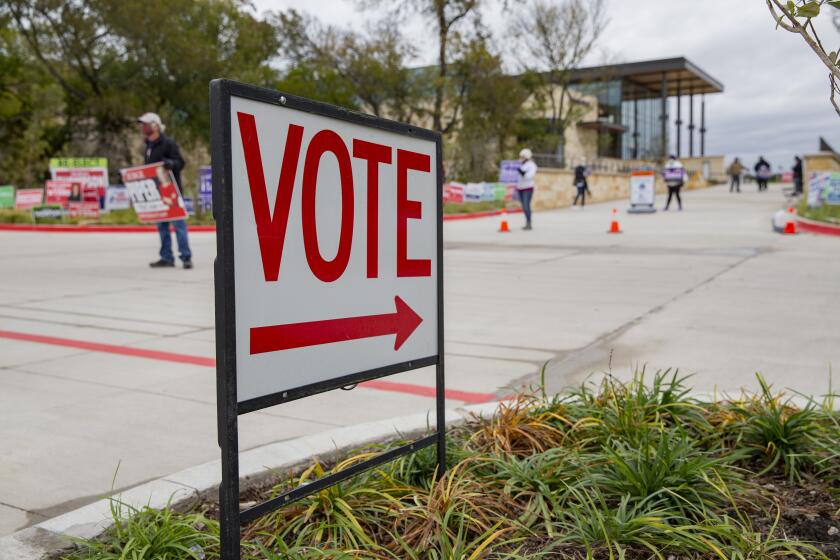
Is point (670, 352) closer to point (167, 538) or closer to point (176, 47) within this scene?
point (167, 538)

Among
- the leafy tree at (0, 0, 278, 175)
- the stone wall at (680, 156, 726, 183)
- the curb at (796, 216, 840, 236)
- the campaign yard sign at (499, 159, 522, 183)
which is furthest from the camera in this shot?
the stone wall at (680, 156, 726, 183)

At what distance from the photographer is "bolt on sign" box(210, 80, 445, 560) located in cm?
209

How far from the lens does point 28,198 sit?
95.4ft

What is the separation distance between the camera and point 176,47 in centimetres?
4100

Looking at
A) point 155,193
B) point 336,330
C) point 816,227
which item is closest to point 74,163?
point 155,193

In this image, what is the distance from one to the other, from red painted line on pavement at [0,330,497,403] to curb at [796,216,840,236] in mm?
13998

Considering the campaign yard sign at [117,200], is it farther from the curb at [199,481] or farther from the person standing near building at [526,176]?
the curb at [199,481]

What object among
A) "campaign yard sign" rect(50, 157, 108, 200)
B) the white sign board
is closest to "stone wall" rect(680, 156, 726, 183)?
the white sign board

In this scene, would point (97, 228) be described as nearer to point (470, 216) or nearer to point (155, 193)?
point (470, 216)

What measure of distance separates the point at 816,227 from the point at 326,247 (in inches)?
683

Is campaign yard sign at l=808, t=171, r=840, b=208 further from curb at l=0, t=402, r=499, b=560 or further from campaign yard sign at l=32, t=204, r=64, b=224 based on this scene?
campaign yard sign at l=32, t=204, r=64, b=224

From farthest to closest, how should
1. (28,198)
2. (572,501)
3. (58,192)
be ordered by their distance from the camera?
(28,198), (58,192), (572,501)

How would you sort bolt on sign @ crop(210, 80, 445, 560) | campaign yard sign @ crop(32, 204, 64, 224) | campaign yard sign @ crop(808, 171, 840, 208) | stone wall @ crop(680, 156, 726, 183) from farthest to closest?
stone wall @ crop(680, 156, 726, 183), campaign yard sign @ crop(32, 204, 64, 224), campaign yard sign @ crop(808, 171, 840, 208), bolt on sign @ crop(210, 80, 445, 560)

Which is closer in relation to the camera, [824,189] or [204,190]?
[824,189]
